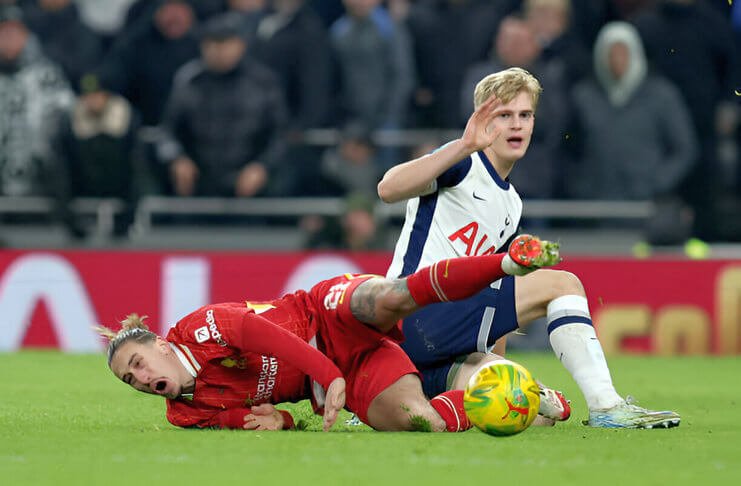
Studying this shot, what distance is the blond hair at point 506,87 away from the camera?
252 inches

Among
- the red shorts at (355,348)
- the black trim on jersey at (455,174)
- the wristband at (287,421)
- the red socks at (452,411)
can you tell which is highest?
the black trim on jersey at (455,174)

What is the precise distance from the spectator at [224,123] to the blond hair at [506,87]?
589cm

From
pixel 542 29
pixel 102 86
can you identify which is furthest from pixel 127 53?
pixel 542 29

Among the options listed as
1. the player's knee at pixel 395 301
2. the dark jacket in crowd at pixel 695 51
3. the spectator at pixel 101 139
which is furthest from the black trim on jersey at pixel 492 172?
the spectator at pixel 101 139

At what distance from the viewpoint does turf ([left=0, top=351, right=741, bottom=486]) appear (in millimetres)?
4668

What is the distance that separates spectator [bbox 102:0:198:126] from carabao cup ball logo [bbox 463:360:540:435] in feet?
25.4

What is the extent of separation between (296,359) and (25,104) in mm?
7499

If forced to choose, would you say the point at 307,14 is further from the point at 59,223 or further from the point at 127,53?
the point at 59,223

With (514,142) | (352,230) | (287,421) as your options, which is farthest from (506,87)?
(352,230)

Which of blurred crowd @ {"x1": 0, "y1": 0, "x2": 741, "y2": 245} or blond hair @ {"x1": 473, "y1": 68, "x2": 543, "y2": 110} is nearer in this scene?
blond hair @ {"x1": 473, "y1": 68, "x2": 543, "y2": 110}

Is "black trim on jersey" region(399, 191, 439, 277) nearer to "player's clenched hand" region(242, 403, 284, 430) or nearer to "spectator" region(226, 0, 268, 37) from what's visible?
"player's clenched hand" region(242, 403, 284, 430)

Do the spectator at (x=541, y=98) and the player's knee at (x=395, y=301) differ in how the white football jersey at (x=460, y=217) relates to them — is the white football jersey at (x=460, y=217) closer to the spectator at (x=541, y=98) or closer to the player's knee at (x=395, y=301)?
the player's knee at (x=395, y=301)

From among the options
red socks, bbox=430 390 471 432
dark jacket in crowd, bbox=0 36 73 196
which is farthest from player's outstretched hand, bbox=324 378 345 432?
dark jacket in crowd, bbox=0 36 73 196

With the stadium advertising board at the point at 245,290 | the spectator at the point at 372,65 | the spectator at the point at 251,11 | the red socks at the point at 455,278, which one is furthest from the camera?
the spectator at the point at 251,11
